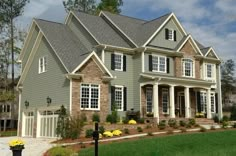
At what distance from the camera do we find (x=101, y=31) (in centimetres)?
3425

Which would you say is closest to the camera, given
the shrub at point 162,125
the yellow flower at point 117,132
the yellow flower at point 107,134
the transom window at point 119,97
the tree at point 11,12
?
the yellow flower at point 107,134

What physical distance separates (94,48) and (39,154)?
51.8 feet

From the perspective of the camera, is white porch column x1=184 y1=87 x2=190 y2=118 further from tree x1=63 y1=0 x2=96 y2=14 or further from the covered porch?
tree x1=63 y1=0 x2=96 y2=14

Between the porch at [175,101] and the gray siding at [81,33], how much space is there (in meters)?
5.97

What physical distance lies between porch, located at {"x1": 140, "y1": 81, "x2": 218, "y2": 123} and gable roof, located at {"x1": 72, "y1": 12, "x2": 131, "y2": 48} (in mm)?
4749

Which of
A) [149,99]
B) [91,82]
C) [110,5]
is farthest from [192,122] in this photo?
[110,5]

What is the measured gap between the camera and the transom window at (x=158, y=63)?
33438 mm

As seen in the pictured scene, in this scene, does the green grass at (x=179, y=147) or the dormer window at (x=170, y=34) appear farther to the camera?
the dormer window at (x=170, y=34)

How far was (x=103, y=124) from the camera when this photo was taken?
2698 centimetres

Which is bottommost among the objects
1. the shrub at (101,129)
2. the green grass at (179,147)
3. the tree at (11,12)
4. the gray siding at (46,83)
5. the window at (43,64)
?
the green grass at (179,147)

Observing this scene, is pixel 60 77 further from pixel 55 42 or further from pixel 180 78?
pixel 180 78

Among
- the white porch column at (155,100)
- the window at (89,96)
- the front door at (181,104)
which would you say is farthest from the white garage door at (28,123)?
the front door at (181,104)

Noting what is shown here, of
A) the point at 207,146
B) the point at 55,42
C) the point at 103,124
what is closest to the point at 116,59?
the point at 55,42

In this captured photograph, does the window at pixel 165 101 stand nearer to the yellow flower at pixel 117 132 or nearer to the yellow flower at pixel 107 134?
the yellow flower at pixel 117 132
